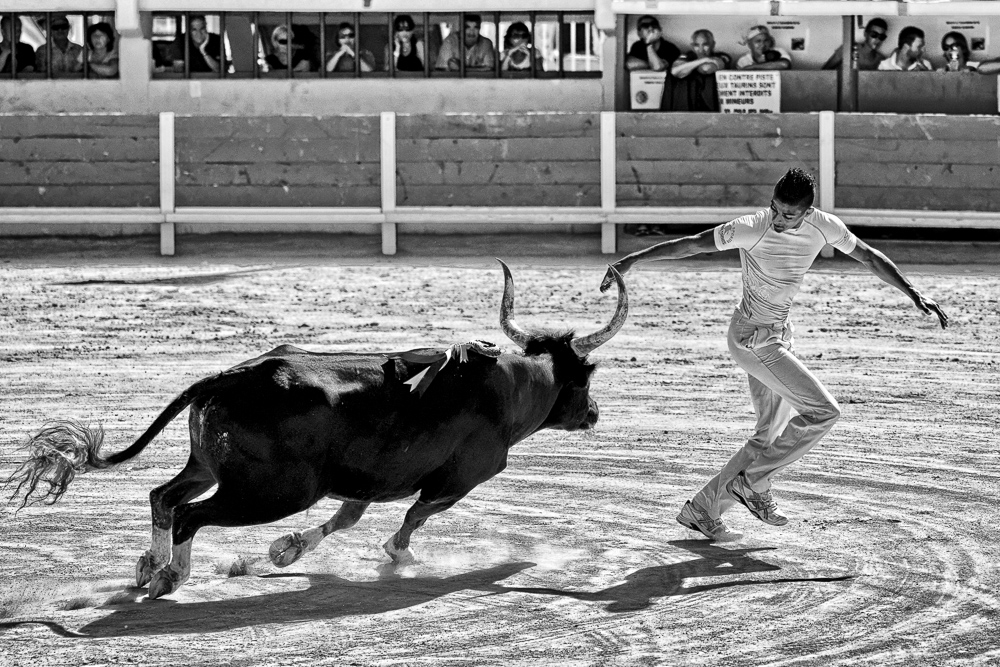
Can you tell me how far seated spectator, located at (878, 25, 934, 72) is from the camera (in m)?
15.8

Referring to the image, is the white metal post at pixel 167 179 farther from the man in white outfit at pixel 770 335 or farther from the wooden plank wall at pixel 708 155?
the man in white outfit at pixel 770 335

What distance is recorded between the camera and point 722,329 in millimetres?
11453

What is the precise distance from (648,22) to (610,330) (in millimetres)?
10404

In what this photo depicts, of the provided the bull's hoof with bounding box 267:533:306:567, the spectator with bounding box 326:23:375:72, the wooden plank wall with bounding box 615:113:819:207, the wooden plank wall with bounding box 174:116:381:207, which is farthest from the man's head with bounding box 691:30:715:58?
the bull's hoof with bounding box 267:533:306:567

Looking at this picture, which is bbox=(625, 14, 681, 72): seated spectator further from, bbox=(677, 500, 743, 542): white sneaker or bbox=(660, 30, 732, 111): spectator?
bbox=(677, 500, 743, 542): white sneaker

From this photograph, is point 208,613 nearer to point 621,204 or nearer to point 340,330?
point 340,330

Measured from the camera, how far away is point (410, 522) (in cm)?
566

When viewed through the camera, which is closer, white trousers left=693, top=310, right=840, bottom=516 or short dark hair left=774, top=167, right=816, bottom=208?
short dark hair left=774, top=167, right=816, bottom=208

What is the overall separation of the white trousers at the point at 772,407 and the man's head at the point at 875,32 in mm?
10575

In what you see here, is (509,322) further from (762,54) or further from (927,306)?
(762,54)

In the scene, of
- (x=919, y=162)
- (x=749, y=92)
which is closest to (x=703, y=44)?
(x=749, y=92)

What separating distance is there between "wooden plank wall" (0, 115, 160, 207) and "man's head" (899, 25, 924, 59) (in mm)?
7584

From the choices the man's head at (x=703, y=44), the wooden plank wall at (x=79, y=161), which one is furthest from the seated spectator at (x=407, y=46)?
the man's head at (x=703, y=44)

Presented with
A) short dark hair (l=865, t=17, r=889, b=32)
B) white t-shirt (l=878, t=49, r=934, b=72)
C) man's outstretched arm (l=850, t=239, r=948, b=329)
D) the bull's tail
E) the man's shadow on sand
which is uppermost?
short dark hair (l=865, t=17, r=889, b=32)
